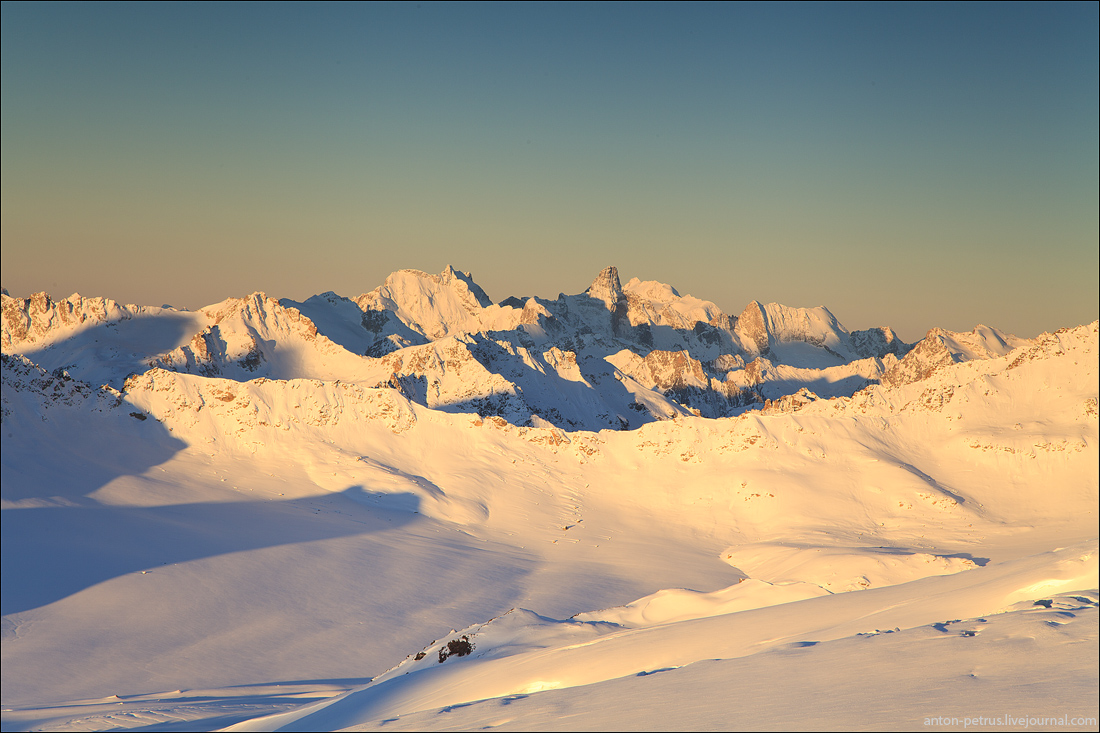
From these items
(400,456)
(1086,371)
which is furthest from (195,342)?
(1086,371)

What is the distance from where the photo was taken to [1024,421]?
101 m

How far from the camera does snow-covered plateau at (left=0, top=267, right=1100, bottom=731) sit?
13.6m

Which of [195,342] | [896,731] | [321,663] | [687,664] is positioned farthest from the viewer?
[195,342]

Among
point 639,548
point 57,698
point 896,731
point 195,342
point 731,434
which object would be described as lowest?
point 57,698

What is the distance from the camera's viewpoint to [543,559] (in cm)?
6969

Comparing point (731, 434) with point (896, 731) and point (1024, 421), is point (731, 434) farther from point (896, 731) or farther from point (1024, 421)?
point (896, 731)

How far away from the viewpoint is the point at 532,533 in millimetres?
79062

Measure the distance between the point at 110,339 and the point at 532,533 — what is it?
459ft

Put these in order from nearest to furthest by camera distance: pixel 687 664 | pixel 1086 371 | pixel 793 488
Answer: pixel 687 664 < pixel 793 488 < pixel 1086 371

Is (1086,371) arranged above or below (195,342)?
below

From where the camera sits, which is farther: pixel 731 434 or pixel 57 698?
pixel 731 434

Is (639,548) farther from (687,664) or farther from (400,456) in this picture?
(687,664)

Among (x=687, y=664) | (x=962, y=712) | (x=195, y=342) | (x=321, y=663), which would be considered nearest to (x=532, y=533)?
(x=321, y=663)

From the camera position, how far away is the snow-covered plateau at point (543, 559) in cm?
1364
